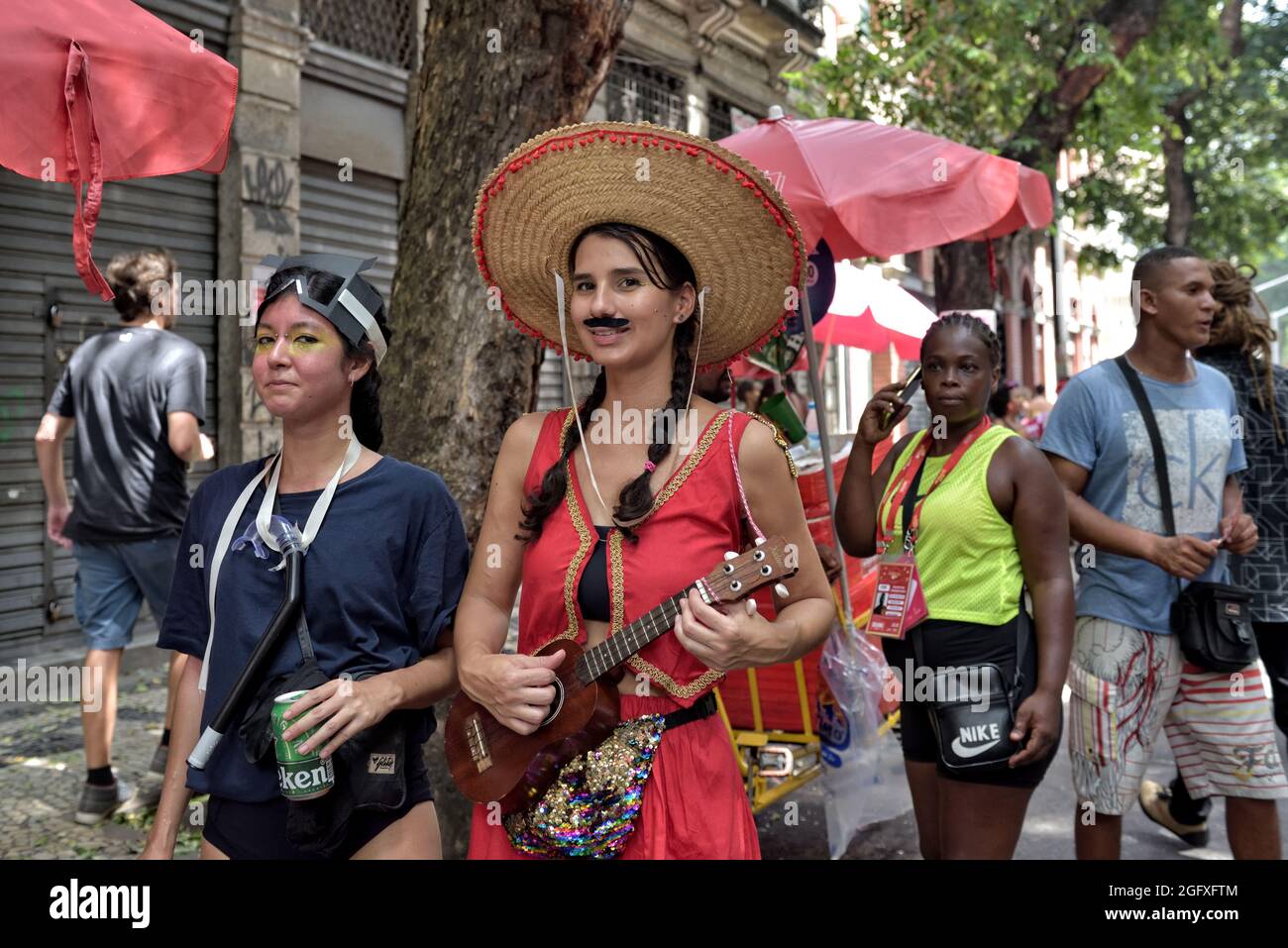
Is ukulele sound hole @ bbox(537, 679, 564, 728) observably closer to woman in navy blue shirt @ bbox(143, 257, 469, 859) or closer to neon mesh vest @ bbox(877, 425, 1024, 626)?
woman in navy blue shirt @ bbox(143, 257, 469, 859)

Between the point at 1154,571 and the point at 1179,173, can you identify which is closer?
the point at 1154,571

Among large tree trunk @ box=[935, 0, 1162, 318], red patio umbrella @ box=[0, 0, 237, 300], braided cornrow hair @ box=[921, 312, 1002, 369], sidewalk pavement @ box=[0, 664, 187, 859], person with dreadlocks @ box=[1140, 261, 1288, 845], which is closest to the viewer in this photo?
red patio umbrella @ box=[0, 0, 237, 300]

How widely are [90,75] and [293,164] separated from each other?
747 cm

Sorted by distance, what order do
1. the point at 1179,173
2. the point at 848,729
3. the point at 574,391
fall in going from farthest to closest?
the point at 1179,173 → the point at 848,729 → the point at 574,391

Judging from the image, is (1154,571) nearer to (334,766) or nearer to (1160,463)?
(1160,463)

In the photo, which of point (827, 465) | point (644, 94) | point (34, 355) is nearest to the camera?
point (827, 465)

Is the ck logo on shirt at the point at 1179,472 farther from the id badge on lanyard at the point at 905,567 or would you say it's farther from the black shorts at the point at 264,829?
the black shorts at the point at 264,829

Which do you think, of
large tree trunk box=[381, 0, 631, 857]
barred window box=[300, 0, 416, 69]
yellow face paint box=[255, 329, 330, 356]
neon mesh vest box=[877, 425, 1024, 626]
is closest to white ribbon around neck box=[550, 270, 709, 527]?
yellow face paint box=[255, 329, 330, 356]

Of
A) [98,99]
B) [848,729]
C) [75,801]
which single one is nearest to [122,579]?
[75,801]

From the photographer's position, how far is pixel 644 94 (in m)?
16.0

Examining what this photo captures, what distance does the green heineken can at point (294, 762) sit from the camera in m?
2.22

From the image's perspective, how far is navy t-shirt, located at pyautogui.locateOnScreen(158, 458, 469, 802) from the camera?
242 cm

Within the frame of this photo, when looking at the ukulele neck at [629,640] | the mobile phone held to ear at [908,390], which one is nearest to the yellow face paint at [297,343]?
the ukulele neck at [629,640]

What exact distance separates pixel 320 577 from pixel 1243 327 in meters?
3.75
